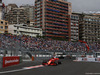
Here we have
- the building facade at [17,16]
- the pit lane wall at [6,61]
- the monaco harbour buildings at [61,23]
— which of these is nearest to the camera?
the pit lane wall at [6,61]

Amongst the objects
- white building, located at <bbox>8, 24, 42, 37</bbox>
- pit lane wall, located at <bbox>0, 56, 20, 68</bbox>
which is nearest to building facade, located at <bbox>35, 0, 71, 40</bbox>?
white building, located at <bbox>8, 24, 42, 37</bbox>

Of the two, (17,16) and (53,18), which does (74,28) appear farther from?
(17,16)

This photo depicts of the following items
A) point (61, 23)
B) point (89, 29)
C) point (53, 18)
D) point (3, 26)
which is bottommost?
point (89, 29)

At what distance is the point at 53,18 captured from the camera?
10194 centimetres

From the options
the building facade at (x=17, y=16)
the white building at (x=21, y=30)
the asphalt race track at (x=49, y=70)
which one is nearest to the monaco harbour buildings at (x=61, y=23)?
the white building at (x=21, y=30)

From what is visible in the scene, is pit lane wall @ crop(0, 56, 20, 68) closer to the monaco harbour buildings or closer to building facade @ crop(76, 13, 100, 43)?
the monaco harbour buildings

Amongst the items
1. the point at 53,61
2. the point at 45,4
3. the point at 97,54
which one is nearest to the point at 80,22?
the point at 45,4

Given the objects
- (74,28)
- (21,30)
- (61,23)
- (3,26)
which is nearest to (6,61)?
(3,26)

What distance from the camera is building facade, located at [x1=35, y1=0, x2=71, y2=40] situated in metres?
98.5

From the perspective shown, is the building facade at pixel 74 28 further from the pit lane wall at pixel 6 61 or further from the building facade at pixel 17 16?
the pit lane wall at pixel 6 61

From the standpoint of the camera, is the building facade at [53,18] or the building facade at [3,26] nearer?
the building facade at [3,26]

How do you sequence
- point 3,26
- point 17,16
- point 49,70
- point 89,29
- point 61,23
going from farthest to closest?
point 17,16 < point 89,29 < point 61,23 < point 3,26 < point 49,70

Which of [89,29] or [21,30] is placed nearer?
[21,30]

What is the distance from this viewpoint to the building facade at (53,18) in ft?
323
